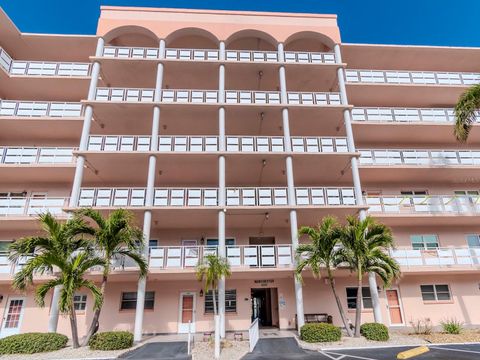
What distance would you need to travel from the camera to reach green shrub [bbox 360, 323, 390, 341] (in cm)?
1338

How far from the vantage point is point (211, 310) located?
1783 cm

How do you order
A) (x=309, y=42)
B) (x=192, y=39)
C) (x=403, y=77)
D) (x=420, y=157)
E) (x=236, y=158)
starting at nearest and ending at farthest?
(x=236, y=158) < (x=420, y=157) < (x=403, y=77) < (x=192, y=39) < (x=309, y=42)

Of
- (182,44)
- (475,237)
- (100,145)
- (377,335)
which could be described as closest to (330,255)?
(377,335)

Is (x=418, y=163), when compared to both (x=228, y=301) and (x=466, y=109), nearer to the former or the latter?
(x=466, y=109)

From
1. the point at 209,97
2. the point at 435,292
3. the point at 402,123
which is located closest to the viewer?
the point at 435,292

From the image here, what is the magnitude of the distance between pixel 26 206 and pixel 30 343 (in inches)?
315

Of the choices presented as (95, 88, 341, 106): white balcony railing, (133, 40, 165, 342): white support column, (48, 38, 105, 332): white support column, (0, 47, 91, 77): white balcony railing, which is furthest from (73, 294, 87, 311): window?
(0, 47, 91, 77): white balcony railing

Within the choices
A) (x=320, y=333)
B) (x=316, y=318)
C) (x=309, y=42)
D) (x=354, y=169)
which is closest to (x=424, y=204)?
(x=354, y=169)

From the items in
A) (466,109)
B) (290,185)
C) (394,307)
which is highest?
(466,109)

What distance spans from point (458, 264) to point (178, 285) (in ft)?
53.8

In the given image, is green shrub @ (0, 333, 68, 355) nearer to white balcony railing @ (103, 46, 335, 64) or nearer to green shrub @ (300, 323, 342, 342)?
green shrub @ (300, 323, 342, 342)

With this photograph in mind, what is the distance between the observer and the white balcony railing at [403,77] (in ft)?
68.5

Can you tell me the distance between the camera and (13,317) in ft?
55.2

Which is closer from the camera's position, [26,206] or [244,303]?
[26,206]
